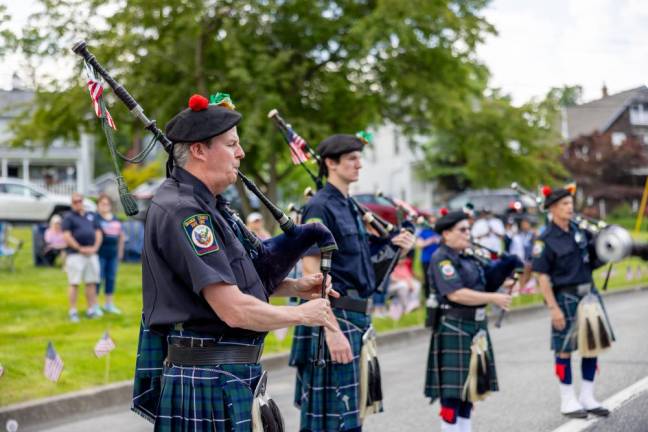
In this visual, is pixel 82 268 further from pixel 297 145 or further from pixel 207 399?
pixel 207 399

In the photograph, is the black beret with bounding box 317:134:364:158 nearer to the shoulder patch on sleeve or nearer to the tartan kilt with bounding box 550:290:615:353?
the shoulder patch on sleeve

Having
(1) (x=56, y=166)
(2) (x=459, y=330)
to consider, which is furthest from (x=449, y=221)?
(1) (x=56, y=166)

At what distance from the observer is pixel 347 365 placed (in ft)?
15.9

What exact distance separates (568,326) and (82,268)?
22.1 ft

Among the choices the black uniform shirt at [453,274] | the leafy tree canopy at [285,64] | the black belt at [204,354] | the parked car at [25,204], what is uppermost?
the leafy tree canopy at [285,64]

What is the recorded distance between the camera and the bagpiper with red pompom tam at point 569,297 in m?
6.61

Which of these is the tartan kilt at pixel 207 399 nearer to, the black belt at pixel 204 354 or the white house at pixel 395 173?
the black belt at pixel 204 354

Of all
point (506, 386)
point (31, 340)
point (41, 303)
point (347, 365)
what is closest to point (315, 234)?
point (347, 365)

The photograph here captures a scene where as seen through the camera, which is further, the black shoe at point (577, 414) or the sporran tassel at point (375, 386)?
the black shoe at point (577, 414)

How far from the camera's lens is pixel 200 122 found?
3084mm

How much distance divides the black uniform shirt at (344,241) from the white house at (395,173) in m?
37.9

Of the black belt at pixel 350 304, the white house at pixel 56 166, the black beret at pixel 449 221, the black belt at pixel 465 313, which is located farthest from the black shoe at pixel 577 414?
the white house at pixel 56 166

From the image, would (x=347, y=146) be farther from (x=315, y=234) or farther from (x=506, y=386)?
(x=506, y=386)

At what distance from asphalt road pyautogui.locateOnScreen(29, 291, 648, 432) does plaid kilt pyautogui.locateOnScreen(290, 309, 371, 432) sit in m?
1.66
